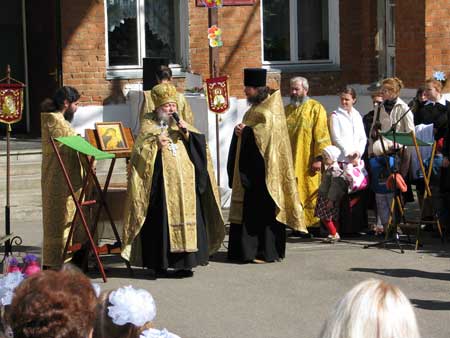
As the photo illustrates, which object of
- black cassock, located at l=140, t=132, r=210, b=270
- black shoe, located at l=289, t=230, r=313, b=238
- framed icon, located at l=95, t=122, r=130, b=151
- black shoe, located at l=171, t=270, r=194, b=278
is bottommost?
black shoe, located at l=171, t=270, r=194, b=278

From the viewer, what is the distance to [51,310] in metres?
3.39

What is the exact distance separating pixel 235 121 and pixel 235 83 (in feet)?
4.05

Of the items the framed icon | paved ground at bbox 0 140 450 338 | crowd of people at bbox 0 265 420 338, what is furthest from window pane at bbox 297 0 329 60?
crowd of people at bbox 0 265 420 338

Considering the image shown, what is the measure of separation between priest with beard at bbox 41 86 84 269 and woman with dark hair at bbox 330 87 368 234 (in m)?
3.38

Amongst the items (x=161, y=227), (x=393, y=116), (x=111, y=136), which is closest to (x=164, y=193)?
(x=161, y=227)

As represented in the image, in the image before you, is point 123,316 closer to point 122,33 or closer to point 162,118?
point 162,118

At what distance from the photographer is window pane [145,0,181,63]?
1717cm

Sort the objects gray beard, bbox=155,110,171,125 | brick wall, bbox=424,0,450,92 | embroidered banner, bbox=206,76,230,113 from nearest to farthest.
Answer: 1. gray beard, bbox=155,110,171,125
2. embroidered banner, bbox=206,76,230,113
3. brick wall, bbox=424,0,450,92

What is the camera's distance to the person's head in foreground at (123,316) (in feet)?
13.7

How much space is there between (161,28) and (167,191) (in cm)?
737

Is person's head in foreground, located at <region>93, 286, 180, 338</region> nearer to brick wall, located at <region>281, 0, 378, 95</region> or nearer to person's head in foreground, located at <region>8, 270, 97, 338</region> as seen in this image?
person's head in foreground, located at <region>8, 270, 97, 338</region>

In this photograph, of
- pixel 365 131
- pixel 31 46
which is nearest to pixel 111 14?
pixel 31 46

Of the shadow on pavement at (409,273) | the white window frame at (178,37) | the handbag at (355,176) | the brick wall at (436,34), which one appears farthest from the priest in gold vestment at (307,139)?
the white window frame at (178,37)

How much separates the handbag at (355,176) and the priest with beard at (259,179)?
1.27m
